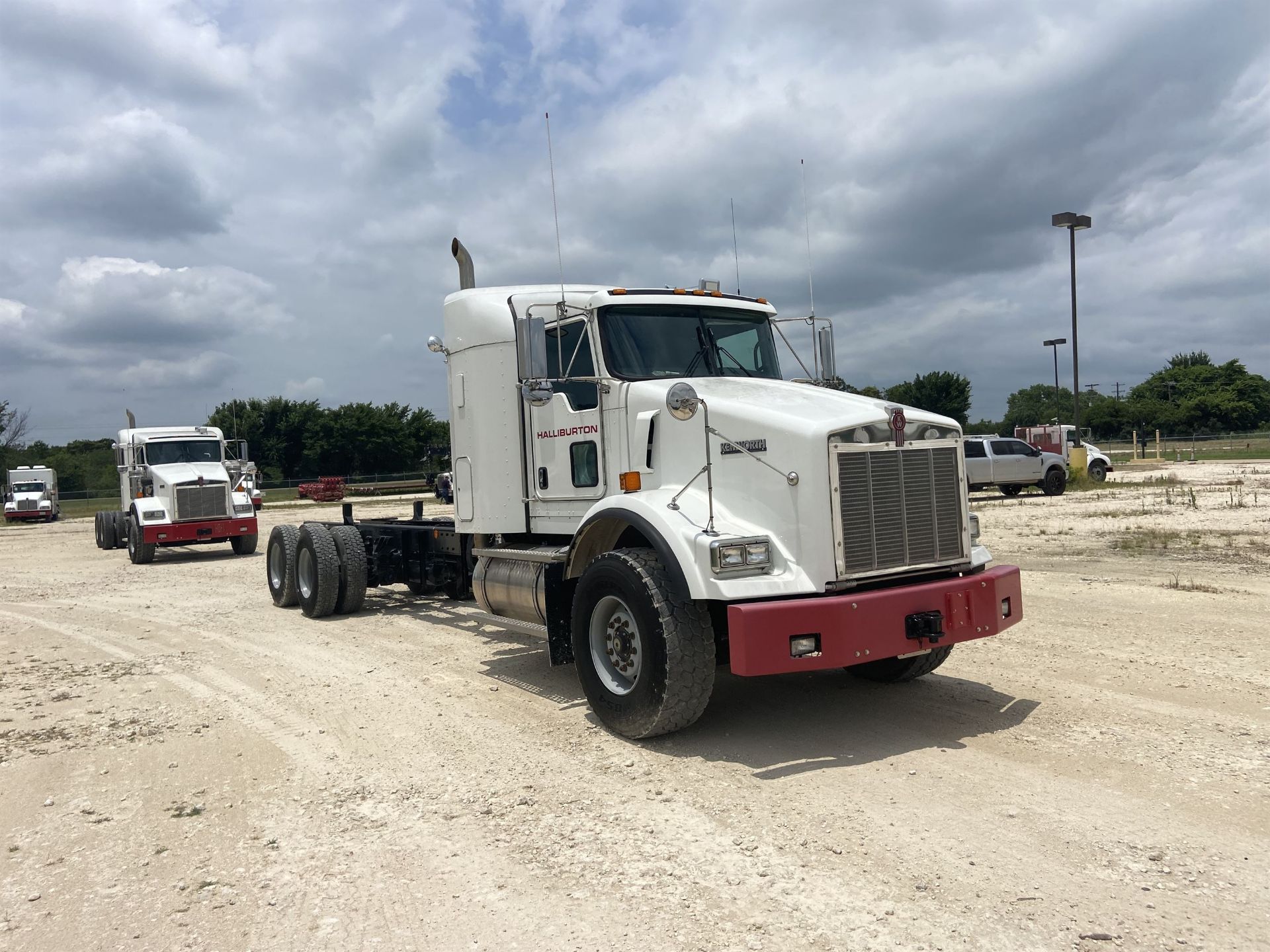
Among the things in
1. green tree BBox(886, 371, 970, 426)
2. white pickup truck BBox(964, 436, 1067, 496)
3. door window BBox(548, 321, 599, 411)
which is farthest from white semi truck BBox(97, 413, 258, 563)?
green tree BBox(886, 371, 970, 426)

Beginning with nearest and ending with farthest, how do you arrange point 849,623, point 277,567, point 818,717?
point 849,623
point 818,717
point 277,567

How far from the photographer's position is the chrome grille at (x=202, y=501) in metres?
19.2

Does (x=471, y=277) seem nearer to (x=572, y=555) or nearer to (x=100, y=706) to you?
(x=572, y=555)

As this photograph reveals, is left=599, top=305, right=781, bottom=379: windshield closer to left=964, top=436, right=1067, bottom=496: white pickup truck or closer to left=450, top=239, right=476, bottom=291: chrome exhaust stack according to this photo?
left=450, top=239, right=476, bottom=291: chrome exhaust stack

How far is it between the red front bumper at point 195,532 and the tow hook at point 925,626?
58.2 ft

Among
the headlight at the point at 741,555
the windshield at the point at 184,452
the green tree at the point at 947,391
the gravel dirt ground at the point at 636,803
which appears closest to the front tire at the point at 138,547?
the windshield at the point at 184,452

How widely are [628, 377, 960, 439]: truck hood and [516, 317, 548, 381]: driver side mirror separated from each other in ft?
2.20

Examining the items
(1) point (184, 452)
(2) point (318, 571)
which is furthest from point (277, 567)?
(1) point (184, 452)

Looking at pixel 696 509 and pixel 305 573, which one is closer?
pixel 696 509

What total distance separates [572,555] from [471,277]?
11.5 ft

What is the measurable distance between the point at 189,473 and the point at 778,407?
1750cm

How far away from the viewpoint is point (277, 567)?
11.7 metres

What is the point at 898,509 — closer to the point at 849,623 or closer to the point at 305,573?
the point at 849,623

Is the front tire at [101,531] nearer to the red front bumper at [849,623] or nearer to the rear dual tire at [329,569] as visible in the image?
the rear dual tire at [329,569]
